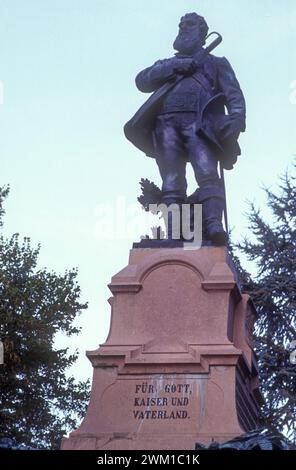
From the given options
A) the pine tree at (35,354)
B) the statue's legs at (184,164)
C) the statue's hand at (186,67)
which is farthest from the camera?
the pine tree at (35,354)

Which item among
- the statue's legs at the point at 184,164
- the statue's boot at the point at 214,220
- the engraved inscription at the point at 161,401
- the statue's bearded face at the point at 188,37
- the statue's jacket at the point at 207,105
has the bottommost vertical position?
the engraved inscription at the point at 161,401

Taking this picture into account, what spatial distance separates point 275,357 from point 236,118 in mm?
11258

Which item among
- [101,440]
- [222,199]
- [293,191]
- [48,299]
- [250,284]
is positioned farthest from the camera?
[293,191]

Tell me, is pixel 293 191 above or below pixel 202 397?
above

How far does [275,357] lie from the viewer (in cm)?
2214

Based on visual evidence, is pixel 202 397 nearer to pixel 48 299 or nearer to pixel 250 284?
pixel 48 299

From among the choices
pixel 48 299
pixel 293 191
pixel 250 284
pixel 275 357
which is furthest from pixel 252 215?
pixel 48 299

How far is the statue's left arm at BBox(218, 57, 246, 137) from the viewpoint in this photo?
11703mm

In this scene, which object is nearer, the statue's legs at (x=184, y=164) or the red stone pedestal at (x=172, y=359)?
the red stone pedestal at (x=172, y=359)

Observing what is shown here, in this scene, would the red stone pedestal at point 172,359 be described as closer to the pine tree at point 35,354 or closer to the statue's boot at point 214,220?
the statue's boot at point 214,220

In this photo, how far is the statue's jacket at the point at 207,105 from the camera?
11.7 m

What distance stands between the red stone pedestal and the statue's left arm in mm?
1489

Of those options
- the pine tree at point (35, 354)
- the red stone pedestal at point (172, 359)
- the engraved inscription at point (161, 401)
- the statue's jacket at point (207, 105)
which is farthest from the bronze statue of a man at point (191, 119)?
the pine tree at point (35, 354)

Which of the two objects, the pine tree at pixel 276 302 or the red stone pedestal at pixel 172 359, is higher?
the pine tree at pixel 276 302
